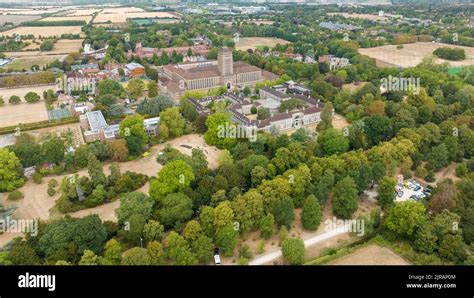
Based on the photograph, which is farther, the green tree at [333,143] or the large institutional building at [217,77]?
the large institutional building at [217,77]

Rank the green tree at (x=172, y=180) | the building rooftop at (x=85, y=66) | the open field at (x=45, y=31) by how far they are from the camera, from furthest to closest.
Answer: the open field at (x=45, y=31) → the building rooftop at (x=85, y=66) → the green tree at (x=172, y=180)

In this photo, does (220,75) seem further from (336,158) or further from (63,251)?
(63,251)

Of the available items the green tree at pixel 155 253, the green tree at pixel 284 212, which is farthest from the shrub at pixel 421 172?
the green tree at pixel 155 253

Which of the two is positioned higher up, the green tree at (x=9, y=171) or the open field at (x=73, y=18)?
the open field at (x=73, y=18)

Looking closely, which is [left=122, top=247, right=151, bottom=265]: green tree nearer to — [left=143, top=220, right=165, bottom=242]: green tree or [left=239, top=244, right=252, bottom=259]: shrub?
[left=143, top=220, right=165, bottom=242]: green tree

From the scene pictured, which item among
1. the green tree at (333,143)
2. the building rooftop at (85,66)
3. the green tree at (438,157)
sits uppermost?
the building rooftop at (85,66)

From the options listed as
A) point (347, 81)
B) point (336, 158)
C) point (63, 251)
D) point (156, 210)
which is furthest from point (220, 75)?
point (63, 251)

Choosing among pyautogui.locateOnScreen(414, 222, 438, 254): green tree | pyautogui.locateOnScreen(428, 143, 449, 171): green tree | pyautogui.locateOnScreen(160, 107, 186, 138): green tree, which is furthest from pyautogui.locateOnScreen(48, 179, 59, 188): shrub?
pyautogui.locateOnScreen(428, 143, 449, 171): green tree

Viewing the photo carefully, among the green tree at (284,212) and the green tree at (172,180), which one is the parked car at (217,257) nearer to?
the green tree at (284,212)
